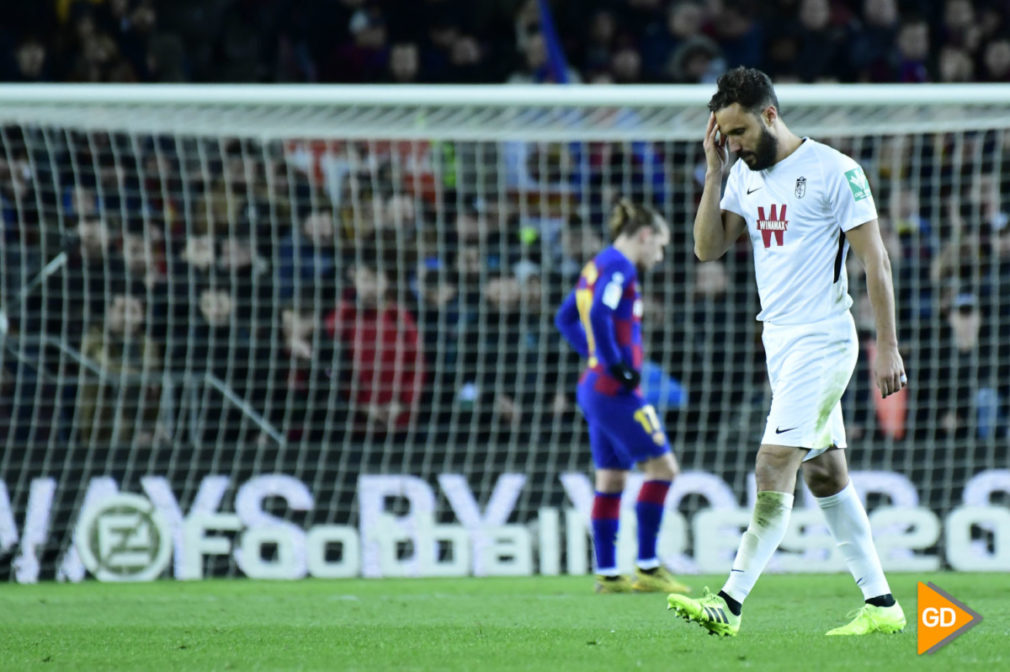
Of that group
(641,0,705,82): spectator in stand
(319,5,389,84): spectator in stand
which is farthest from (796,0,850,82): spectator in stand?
(319,5,389,84): spectator in stand

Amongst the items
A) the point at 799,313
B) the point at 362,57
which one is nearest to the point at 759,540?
the point at 799,313

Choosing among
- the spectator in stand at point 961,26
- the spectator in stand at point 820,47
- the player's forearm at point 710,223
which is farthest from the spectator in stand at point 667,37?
the player's forearm at point 710,223

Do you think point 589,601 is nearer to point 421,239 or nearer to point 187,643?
point 187,643

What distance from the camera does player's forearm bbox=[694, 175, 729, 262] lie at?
4.79 meters

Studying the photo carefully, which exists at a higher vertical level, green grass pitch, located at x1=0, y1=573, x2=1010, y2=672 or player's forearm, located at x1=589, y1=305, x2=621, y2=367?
player's forearm, located at x1=589, y1=305, x2=621, y2=367

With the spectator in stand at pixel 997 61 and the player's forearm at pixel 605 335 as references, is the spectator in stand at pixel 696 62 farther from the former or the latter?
the player's forearm at pixel 605 335

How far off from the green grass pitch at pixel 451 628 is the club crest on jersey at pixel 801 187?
1398 millimetres

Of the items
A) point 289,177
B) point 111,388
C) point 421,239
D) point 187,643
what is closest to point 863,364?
point 421,239

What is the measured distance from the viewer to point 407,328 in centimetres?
934

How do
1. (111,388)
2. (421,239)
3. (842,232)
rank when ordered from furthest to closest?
(421,239) → (111,388) → (842,232)

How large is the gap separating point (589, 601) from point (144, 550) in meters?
3.04

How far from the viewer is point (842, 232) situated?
4637 mm

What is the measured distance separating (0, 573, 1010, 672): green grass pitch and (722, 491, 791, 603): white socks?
179 millimetres

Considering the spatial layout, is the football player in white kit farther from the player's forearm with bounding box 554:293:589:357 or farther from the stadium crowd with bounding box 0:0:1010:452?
the stadium crowd with bounding box 0:0:1010:452
